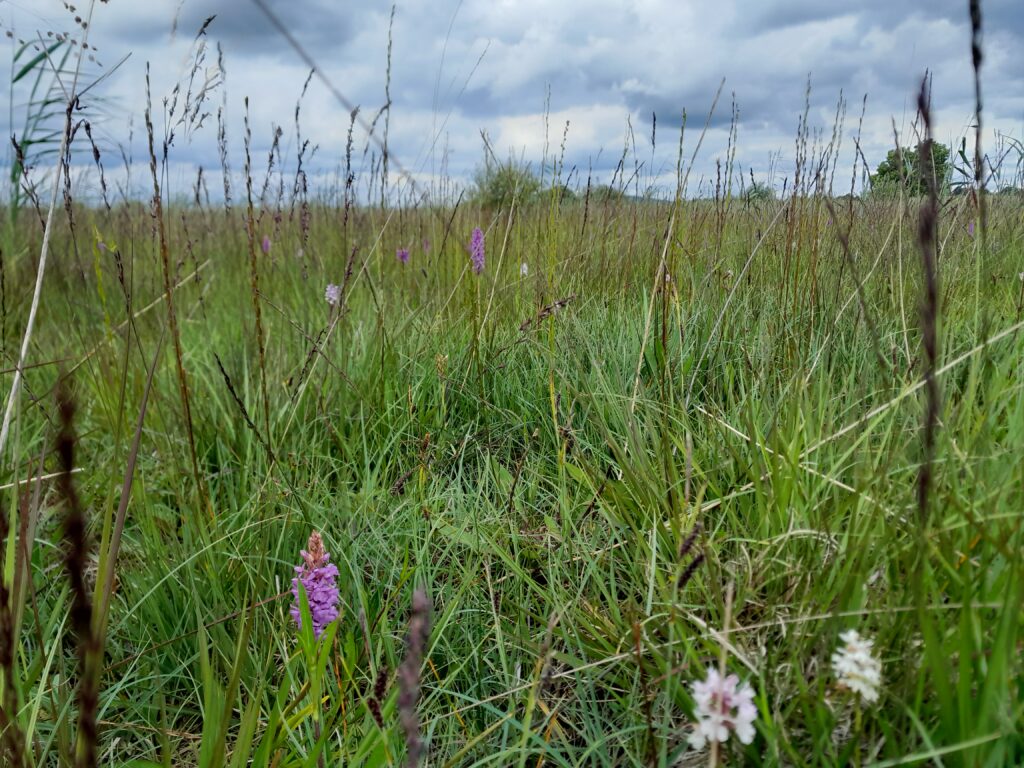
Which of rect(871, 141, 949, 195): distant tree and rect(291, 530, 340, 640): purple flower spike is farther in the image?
rect(291, 530, 340, 640): purple flower spike

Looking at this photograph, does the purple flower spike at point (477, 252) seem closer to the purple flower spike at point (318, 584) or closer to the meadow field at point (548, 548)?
the meadow field at point (548, 548)

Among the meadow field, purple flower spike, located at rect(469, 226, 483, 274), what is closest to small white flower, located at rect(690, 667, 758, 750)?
the meadow field

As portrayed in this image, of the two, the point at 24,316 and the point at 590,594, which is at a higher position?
the point at 24,316

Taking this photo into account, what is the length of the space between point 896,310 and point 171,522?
2.33 m

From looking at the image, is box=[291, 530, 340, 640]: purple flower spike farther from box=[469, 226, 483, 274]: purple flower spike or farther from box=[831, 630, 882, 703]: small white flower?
box=[469, 226, 483, 274]: purple flower spike

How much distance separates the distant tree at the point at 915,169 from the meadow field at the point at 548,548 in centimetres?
11

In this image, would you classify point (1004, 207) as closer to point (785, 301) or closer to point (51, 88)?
point (785, 301)

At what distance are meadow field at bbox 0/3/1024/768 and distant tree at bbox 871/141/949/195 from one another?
0.11 meters

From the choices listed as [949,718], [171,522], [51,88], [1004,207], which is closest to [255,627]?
[171,522]

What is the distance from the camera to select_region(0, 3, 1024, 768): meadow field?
0.88 meters

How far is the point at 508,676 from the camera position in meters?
1.20

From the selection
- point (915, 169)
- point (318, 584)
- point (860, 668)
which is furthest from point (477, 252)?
point (915, 169)

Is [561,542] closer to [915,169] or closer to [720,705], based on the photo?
[720,705]

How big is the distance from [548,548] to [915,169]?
121 inches
